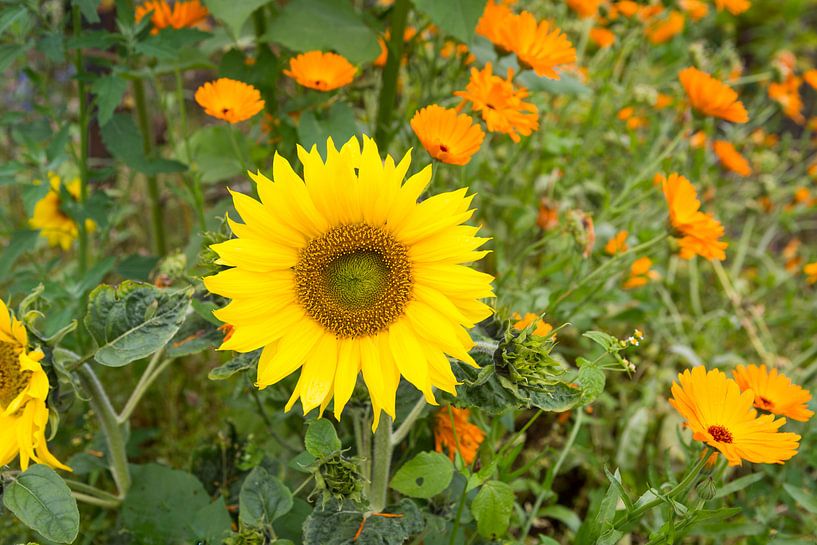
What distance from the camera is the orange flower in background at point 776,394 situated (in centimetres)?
107

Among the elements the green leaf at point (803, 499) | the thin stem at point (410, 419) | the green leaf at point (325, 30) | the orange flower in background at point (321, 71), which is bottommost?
the green leaf at point (803, 499)

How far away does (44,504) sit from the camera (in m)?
0.96

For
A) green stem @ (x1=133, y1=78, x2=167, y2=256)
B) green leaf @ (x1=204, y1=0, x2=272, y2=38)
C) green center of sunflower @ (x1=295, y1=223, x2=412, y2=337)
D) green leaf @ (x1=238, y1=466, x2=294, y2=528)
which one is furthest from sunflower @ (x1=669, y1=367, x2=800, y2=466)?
green stem @ (x1=133, y1=78, x2=167, y2=256)

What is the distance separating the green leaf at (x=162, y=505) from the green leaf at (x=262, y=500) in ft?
0.63

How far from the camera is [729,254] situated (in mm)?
2770

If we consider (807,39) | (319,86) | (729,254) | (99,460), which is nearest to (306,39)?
(319,86)

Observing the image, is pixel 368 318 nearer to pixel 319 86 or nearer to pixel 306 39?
pixel 319 86

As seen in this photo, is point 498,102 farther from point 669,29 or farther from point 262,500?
point 669,29

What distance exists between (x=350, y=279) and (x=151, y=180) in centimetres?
124

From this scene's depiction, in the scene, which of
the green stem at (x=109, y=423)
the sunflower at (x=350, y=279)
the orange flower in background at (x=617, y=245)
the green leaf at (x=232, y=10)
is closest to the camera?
the sunflower at (x=350, y=279)

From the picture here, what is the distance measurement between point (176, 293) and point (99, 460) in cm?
51

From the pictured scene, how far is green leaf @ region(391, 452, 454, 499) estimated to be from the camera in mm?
1034

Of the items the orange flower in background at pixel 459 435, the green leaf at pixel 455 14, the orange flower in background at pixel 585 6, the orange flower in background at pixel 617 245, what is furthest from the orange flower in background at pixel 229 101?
the orange flower in background at pixel 585 6

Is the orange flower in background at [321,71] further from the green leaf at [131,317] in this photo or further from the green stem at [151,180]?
the green stem at [151,180]
